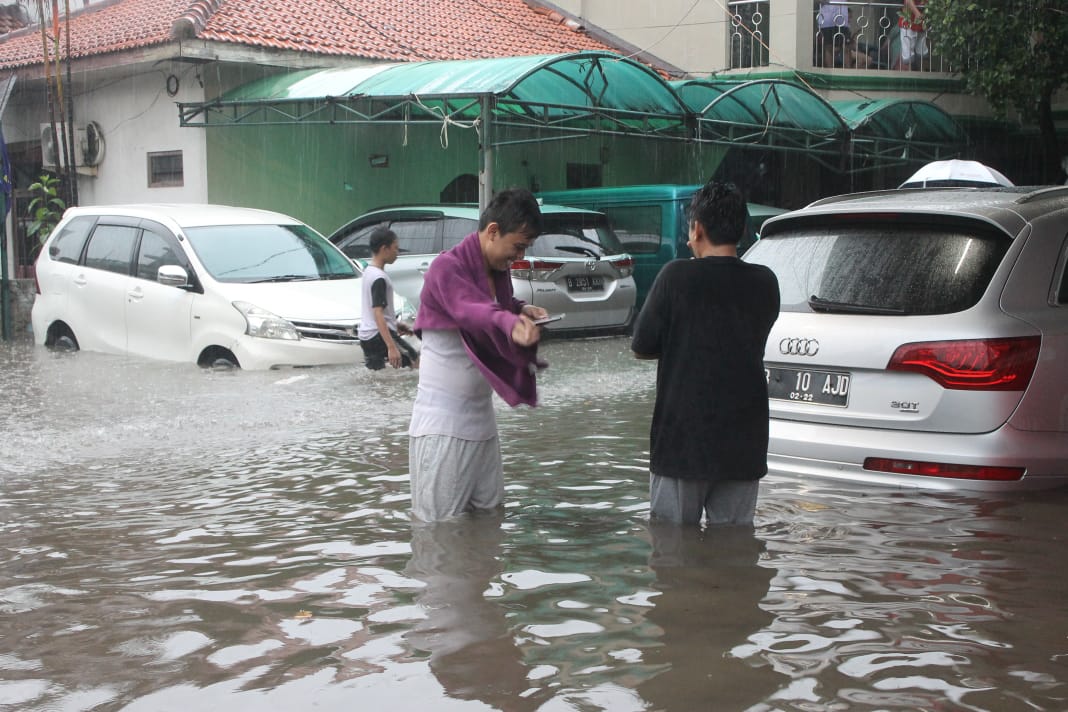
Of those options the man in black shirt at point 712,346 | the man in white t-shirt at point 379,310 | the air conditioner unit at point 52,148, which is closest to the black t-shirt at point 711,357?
the man in black shirt at point 712,346

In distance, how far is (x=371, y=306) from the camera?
10.3 metres

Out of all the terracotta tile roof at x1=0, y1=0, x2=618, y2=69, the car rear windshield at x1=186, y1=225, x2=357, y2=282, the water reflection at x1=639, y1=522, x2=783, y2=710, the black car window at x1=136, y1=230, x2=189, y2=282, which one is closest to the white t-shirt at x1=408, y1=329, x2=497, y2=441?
the water reflection at x1=639, y1=522, x2=783, y2=710

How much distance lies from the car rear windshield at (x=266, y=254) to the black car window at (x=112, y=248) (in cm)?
86

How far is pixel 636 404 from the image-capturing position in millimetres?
10305

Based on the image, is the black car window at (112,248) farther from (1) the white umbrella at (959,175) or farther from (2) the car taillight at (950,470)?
(2) the car taillight at (950,470)

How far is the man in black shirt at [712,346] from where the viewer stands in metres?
4.70

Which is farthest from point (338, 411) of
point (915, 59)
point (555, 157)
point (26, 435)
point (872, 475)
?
point (915, 59)

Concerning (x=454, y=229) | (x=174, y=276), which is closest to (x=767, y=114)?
(x=454, y=229)

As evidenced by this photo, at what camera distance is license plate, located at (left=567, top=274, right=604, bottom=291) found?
1509 cm

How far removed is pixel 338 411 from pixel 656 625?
5842mm

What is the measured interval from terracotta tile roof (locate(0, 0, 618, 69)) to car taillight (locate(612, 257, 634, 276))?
692 cm

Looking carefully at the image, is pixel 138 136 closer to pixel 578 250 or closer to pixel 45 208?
pixel 45 208

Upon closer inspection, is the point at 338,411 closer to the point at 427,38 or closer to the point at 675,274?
the point at 675,274

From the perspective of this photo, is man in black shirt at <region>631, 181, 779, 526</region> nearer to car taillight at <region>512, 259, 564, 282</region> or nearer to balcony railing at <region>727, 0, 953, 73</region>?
car taillight at <region>512, 259, 564, 282</region>
